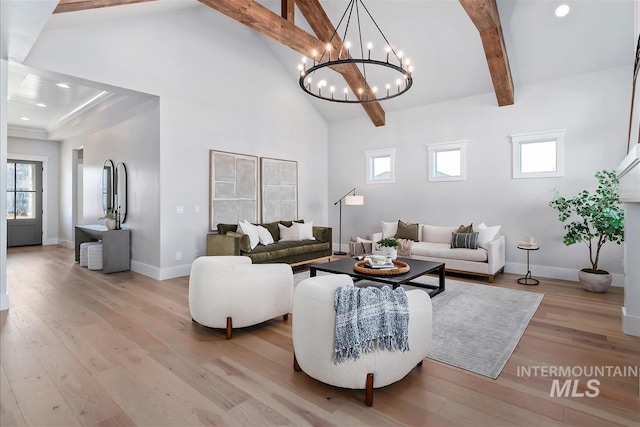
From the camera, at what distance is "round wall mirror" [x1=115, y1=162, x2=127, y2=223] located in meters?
6.15

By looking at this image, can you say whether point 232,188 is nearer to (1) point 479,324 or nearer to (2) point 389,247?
(2) point 389,247

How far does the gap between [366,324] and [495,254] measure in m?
4.05

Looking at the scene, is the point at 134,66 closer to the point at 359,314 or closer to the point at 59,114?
the point at 59,114

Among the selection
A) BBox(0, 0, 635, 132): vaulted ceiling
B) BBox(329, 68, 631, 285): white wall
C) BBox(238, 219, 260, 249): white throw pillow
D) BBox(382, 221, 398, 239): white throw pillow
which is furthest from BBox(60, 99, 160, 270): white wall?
BBox(329, 68, 631, 285): white wall

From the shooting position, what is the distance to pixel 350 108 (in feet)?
25.3

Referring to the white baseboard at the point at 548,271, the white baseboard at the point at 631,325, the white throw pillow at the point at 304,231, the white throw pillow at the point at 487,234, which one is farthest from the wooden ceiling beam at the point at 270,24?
the white baseboard at the point at 631,325

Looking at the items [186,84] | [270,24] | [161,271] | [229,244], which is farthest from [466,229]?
[186,84]

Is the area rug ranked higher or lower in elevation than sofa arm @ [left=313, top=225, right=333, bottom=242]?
lower

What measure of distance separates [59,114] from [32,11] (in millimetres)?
5762

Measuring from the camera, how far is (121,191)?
621 cm

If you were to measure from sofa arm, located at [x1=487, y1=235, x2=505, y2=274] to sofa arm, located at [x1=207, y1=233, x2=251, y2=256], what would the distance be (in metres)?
3.70

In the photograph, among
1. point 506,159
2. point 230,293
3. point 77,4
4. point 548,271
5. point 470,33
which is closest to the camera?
point 230,293

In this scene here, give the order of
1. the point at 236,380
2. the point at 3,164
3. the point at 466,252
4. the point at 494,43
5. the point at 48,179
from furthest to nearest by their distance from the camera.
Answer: the point at 48,179 < the point at 466,252 < the point at 494,43 < the point at 3,164 < the point at 236,380

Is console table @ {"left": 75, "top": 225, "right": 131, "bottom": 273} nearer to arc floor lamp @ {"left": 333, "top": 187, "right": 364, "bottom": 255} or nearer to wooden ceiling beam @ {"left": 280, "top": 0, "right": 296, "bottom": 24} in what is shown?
arc floor lamp @ {"left": 333, "top": 187, "right": 364, "bottom": 255}
